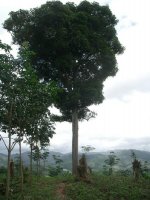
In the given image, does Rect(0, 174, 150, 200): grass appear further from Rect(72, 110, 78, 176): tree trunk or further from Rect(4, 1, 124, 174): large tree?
Rect(4, 1, 124, 174): large tree

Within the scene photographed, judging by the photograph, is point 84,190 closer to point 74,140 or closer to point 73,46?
point 74,140

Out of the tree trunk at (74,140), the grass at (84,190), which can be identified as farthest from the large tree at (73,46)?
the grass at (84,190)

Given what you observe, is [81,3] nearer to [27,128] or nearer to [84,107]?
[84,107]

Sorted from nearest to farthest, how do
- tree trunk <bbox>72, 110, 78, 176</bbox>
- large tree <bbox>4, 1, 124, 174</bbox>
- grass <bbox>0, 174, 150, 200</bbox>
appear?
grass <bbox>0, 174, 150, 200</bbox>, large tree <bbox>4, 1, 124, 174</bbox>, tree trunk <bbox>72, 110, 78, 176</bbox>

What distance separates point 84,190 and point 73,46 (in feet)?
41.7

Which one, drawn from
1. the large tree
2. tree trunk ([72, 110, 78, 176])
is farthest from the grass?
the large tree

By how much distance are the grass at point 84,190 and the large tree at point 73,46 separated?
5694 millimetres

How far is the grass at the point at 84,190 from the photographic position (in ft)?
65.2

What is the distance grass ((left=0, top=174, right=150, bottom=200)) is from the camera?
19.9 m

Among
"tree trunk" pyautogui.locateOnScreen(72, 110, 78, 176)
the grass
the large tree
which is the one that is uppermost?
the large tree

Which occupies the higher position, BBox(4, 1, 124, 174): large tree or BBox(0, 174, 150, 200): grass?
BBox(4, 1, 124, 174): large tree

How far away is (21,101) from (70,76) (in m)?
12.8

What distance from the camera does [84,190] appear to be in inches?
828

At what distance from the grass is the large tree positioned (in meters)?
5.69
